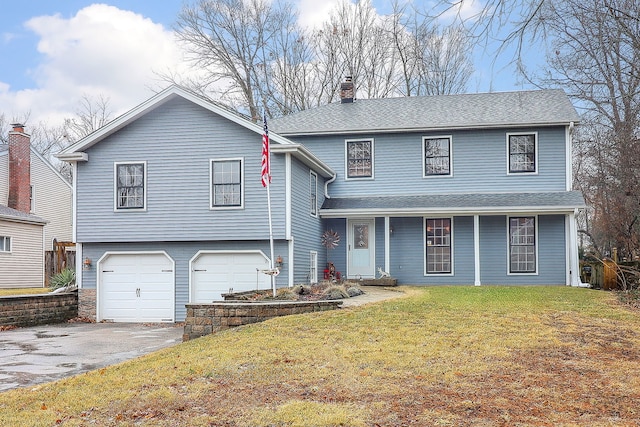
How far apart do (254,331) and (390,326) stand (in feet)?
7.60

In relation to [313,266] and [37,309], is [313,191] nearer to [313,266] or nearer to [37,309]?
[313,266]

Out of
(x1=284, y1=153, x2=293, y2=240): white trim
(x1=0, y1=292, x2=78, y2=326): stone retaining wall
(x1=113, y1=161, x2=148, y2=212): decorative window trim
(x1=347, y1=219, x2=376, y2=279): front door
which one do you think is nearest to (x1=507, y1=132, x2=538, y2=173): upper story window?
(x1=347, y1=219, x2=376, y2=279): front door

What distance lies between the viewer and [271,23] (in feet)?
121

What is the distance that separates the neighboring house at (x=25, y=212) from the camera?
88.0 feet

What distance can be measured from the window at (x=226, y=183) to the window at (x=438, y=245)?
6.83 metres

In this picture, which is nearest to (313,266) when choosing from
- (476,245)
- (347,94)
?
(476,245)

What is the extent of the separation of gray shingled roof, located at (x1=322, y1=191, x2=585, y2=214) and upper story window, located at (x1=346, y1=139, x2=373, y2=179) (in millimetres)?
933

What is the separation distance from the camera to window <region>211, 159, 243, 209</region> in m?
17.8

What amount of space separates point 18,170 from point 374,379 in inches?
1026

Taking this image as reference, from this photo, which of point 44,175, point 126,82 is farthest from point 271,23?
point 44,175

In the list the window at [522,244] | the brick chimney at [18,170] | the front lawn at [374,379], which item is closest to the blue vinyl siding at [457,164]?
the window at [522,244]

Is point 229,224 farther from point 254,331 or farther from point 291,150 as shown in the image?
point 254,331

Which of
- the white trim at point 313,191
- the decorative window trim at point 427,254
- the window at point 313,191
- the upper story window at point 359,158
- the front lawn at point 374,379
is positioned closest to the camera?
the front lawn at point 374,379

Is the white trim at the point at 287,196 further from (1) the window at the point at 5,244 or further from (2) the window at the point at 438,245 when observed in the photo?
(1) the window at the point at 5,244
